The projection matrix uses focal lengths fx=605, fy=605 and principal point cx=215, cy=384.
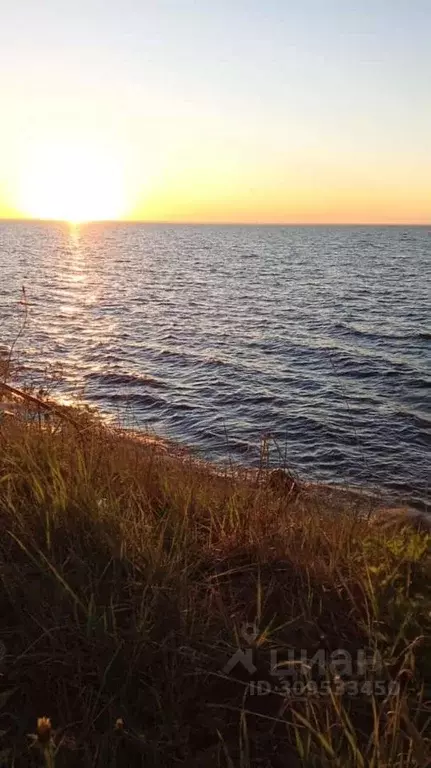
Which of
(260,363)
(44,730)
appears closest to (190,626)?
(44,730)

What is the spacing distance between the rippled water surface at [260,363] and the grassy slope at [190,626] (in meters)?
1.73

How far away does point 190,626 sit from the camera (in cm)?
275

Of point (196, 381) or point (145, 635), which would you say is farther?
point (196, 381)

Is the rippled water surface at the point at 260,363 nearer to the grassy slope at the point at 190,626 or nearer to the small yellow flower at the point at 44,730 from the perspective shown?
the grassy slope at the point at 190,626

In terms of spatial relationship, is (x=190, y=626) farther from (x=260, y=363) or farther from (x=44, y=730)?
(x=260, y=363)

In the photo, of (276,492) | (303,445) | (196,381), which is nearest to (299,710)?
(276,492)

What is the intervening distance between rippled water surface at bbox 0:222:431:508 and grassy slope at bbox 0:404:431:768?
1.73m

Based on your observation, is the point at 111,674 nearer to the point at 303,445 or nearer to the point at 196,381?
the point at 303,445

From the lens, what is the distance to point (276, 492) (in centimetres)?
604

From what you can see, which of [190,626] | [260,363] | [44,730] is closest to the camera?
[44,730]

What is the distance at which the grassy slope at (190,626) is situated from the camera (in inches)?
88.4

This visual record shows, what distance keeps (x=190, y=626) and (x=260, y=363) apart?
66.8ft

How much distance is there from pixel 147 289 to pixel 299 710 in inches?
1847

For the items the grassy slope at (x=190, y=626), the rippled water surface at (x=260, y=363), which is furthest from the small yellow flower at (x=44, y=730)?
the rippled water surface at (x=260, y=363)
